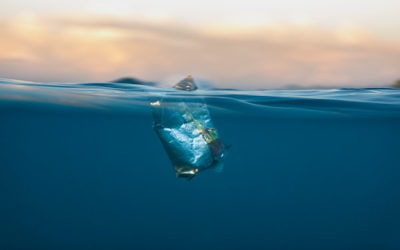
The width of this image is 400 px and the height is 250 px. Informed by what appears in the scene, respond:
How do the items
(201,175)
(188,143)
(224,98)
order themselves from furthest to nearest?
(201,175) → (224,98) → (188,143)

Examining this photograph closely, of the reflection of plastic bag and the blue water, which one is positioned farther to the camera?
the blue water

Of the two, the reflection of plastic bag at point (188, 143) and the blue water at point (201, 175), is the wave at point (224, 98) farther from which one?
the reflection of plastic bag at point (188, 143)

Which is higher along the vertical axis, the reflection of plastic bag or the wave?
the wave

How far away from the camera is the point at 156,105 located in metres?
5.49

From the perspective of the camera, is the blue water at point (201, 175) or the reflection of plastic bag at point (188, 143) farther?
the blue water at point (201, 175)

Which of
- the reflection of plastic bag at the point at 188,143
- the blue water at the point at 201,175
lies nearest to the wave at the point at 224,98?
the blue water at the point at 201,175

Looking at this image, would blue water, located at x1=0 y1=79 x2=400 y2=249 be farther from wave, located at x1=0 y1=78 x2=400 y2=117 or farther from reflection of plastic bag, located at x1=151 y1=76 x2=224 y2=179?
reflection of plastic bag, located at x1=151 y1=76 x2=224 y2=179

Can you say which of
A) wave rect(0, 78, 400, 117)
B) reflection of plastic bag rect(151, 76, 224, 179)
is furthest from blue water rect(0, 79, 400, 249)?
reflection of plastic bag rect(151, 76, 224, 179)

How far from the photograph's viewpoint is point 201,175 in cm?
652

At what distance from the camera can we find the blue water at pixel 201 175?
5797 millimetres

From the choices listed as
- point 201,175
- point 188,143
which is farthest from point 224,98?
point 188,143

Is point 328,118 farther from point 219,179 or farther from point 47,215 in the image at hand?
point 47,215

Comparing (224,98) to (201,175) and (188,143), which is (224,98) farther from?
(188,143)

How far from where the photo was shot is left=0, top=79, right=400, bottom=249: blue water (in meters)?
5.80
